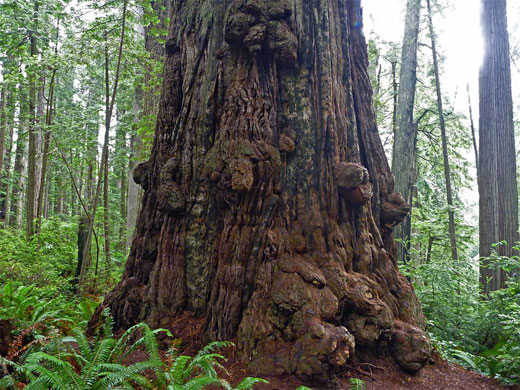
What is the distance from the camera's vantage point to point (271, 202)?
13.3ft

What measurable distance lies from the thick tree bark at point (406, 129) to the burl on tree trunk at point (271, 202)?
6.38 metres

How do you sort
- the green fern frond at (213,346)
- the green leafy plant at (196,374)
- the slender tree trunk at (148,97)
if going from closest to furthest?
the green leafy plant at (196,374), the green fern frond at (213,346), the slender tree trunk at (148,97)

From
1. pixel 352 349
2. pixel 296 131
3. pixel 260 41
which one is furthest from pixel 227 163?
pixel 352 349

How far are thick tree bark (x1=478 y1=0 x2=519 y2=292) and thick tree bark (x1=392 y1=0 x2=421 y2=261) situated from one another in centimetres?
196

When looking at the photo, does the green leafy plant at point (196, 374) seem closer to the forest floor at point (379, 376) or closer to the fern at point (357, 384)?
the forest floor at point (379, 376)

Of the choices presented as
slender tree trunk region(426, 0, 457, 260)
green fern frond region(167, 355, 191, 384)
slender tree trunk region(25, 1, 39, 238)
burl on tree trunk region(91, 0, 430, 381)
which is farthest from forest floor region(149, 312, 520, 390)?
slender tree trunk region(25, 1, 39, 238)

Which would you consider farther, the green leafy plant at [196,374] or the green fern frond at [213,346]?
the green fern frond at [213,346]

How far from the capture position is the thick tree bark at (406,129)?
10.8 meters

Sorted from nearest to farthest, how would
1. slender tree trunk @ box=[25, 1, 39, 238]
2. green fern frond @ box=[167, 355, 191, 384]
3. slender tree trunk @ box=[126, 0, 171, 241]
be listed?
green fern frond @ box=[167, 355, 191, 384]
slender tree trunk @ box=[126, 0, 171, 241]
slender tree trunk @ box=[25, 1, 39, 238]

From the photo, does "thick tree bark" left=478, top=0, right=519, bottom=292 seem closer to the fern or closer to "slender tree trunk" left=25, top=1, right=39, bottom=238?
the fern

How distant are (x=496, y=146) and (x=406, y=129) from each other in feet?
8.48

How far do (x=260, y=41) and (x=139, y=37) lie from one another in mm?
9466

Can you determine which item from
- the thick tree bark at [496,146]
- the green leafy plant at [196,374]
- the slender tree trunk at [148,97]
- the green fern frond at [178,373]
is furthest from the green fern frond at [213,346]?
the thick tree bark at [496,146]

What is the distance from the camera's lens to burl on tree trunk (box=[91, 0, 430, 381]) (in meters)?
3.76
